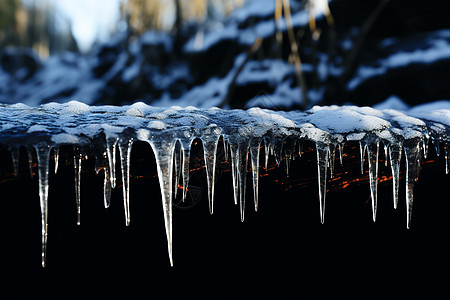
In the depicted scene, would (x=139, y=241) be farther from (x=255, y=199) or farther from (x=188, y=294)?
(x=255, y=199)

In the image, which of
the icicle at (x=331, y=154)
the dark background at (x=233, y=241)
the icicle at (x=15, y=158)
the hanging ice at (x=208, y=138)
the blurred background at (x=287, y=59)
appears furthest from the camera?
the blurred background at (x=287, y=59)

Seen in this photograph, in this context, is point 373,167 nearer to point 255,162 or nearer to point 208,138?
point 255,162

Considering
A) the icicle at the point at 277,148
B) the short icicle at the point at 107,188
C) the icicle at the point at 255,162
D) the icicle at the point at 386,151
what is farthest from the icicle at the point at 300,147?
the short icicle at the point at 107,188

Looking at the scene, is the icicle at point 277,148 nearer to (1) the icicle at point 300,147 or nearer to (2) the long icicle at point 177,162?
(1) the icicle at point 300,147

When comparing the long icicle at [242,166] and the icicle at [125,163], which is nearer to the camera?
the icicle at [125,163]

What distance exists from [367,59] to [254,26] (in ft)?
10.8

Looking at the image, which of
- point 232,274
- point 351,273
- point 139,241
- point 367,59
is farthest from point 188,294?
point 367,59

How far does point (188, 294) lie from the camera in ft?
5.84

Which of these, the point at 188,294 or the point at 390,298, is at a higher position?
the point at 188,294

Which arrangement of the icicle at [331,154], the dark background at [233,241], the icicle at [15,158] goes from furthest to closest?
1. the icicle at [331,154]
2. the dark background at [233,241]
3. the icicle at [15,158]

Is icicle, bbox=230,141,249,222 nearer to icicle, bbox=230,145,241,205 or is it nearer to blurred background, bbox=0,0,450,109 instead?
icicle, bbox=230,145,241,205

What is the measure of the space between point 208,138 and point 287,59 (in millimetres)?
6684

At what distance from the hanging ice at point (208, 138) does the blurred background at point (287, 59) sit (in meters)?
1.67

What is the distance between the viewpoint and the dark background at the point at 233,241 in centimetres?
160
